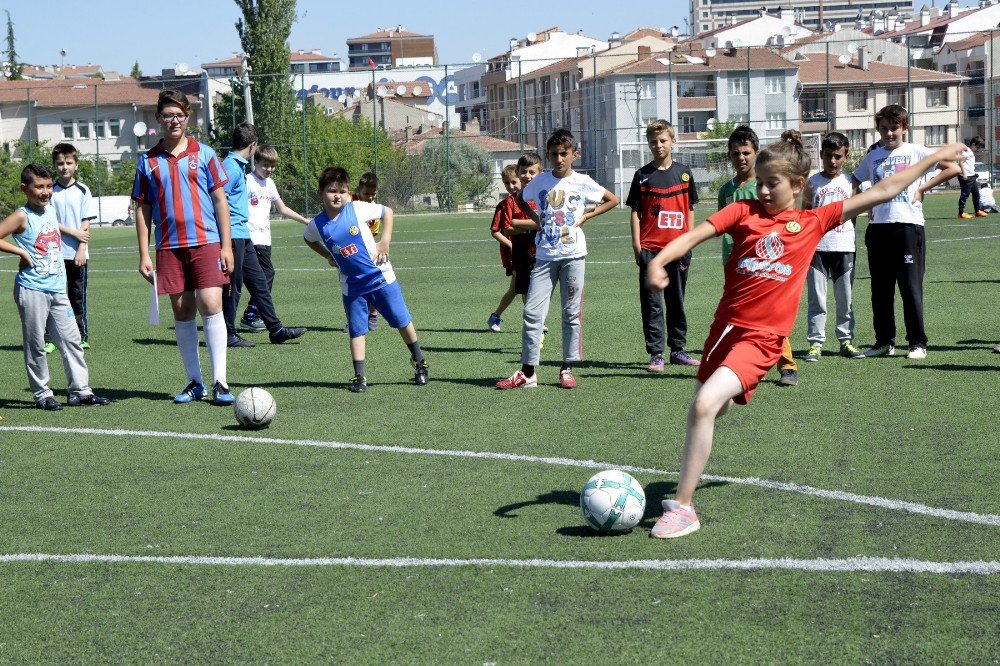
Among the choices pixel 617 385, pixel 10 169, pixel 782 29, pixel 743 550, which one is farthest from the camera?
pixel 782 29

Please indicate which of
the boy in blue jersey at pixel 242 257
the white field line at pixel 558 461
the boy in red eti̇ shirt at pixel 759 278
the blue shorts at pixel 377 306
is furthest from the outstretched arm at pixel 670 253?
the boy in blue jersey at pixel 242 257

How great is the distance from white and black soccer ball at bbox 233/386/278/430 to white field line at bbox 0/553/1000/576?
267 centimetres

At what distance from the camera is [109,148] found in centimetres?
9419

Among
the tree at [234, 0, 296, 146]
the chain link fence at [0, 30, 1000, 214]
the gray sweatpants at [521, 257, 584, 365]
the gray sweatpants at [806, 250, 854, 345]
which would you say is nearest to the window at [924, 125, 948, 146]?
the chain link fence at [0, 30, 1000, 214]

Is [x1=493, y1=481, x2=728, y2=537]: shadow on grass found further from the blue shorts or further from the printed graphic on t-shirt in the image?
the blue shorts

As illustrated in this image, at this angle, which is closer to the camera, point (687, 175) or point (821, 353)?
point (687, 175)

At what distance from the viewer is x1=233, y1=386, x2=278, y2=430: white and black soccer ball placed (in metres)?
8.07

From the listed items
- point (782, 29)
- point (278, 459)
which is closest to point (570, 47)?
point (782, 29)

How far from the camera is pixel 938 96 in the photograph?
286 ft

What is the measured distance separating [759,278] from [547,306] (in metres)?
3.78

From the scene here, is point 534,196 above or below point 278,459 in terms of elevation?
above

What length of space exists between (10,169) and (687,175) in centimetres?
5822

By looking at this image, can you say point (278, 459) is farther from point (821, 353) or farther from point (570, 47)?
point (570, 47)

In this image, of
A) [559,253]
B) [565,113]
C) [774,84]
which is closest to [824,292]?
[559,253]
